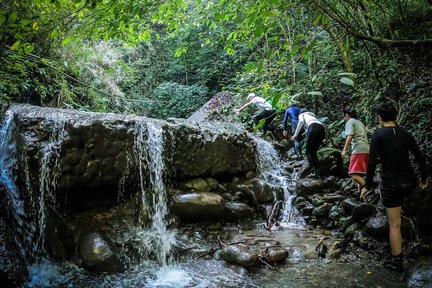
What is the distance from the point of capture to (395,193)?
13.0 ft

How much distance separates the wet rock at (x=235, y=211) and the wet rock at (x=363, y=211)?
2208mm

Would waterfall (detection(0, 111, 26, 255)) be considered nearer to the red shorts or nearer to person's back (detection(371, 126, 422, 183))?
person's back (detection(371, 126, 422, 183))

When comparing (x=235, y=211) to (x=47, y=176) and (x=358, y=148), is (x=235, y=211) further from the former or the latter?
(x=47, y=176)

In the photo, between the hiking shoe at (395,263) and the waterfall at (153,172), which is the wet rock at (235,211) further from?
the hiking shoe at (395,263)

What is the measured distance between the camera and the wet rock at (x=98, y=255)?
180 inches

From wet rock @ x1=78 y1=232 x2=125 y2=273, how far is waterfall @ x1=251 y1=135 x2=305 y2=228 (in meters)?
3.56

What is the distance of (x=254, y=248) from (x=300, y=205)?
2.19 metres

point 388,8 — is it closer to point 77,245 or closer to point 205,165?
point 205,165

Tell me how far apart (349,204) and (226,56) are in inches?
454

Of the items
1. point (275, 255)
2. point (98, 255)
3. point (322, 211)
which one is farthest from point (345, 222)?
point (98, 255)

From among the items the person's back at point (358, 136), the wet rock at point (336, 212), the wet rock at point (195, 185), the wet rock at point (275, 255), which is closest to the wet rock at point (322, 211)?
the wet rock at point (336, 212)

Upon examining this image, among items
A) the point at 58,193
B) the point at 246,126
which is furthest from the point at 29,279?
the point at 246,126

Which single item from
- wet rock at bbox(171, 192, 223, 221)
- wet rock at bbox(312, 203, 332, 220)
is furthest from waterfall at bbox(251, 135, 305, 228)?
wet rock at bbox(171, 192, 223, 221)

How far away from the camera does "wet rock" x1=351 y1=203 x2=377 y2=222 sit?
550 centimetres
